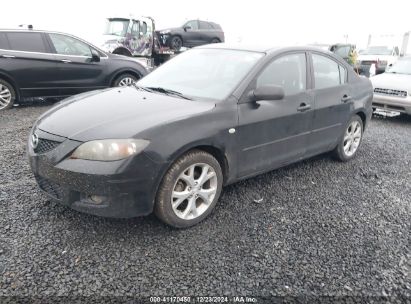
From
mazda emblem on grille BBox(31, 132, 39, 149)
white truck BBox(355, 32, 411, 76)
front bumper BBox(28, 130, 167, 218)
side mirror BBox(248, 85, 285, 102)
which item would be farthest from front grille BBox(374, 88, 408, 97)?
white truck BBox(355, 32, 411, 76)

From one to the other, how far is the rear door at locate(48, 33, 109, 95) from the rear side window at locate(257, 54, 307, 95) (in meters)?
5.19

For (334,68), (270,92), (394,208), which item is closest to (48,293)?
(270,92)

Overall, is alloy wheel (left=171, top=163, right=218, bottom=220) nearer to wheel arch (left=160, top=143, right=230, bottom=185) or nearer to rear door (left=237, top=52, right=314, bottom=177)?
wheel arch (left=160, top=143, right=230, bottom=185)

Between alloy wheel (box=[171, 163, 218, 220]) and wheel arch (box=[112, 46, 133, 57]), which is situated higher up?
wheel arch (box=[112, 46, 133, 57])

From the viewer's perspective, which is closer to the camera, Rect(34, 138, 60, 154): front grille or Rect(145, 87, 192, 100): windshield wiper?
Rect(34, 138, 60, 154): front grille

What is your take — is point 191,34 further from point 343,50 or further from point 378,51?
point 378,51

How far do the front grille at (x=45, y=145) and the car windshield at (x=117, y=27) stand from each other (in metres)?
12.4

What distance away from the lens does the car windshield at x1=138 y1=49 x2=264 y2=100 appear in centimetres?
344

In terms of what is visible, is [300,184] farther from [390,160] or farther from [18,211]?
[18,211]

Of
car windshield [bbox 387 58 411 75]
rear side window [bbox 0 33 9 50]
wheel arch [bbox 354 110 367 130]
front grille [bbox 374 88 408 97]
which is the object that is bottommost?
front grille [bbox 374 88 408 97]

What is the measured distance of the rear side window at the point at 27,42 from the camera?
7044 millimetres

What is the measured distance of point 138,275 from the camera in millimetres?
2471

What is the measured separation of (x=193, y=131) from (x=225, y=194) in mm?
1051

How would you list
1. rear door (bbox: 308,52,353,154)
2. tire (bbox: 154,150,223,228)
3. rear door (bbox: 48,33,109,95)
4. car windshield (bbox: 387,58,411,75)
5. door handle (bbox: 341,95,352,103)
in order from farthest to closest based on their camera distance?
car windshield (bbox: 387,58,411,75)
rear door (bbox: 48,33,109,95)
door handle (bbox: 341,95,352,103)
rear door (bbox: 308,52,353,154)
tire (bbox: 154,150,223,228)
